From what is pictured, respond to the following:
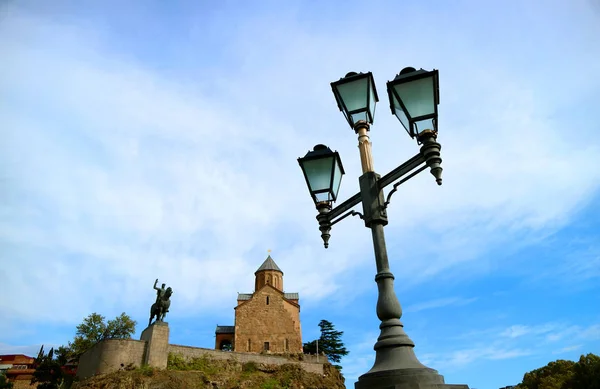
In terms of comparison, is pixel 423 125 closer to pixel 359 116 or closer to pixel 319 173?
pixel 359 116

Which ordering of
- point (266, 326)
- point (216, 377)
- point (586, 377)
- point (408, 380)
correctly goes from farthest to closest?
point (266, 326), point (216, 377), point (586, 377), point (408, 380)

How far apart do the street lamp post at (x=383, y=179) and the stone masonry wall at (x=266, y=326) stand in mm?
33295

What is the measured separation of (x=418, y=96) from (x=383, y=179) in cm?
98

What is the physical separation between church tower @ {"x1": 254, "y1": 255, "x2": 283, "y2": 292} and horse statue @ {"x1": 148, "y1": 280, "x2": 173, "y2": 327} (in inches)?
758

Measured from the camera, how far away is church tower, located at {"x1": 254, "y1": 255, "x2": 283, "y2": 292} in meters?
43.2

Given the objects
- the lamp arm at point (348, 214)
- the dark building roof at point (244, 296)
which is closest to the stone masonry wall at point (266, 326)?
the dark building roof at point (244, 296)

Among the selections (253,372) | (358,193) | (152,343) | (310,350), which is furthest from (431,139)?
(310,350)

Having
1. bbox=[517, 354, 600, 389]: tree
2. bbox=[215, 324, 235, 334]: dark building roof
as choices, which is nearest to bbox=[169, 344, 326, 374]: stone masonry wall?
bbox=[215, 324, 235, 334]: dark building roof

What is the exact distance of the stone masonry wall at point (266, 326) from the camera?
116ft

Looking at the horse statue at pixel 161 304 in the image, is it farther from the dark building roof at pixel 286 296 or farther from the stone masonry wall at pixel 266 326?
the dark building roof at pixel 286 296

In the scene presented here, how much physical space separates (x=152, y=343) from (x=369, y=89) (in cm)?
2360

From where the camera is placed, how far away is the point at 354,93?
492 centimetres

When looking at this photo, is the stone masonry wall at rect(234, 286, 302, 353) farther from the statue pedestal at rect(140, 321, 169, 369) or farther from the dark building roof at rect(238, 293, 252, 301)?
the statue pedestal at rect(140, 321, 169, 369)

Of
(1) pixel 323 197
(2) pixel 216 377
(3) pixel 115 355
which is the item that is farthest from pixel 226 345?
(1) pixel 323 197
